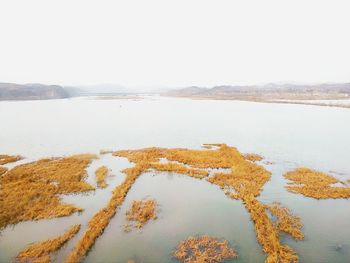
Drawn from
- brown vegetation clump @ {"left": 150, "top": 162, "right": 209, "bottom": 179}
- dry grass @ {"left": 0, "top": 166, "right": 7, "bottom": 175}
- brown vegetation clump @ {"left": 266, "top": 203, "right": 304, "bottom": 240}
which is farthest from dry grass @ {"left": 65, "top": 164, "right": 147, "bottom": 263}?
dry grass @ {"left": 0, "top": 166, "right": 7, "bottom": 175}

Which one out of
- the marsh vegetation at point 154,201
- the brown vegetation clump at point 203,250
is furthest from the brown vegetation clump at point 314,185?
the brown vegetation clump at point 203,250

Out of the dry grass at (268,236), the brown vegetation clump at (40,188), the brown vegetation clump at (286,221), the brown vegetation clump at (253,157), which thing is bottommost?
the brown vegetation clump at (253,157)

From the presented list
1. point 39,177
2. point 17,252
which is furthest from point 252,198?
point 39,177

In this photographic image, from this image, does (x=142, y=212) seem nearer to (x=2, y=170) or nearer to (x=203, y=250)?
(x=203, y=250)

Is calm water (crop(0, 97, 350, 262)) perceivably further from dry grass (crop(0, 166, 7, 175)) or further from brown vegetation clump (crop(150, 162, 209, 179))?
dry grass (crop(0, 166, 7, 175))

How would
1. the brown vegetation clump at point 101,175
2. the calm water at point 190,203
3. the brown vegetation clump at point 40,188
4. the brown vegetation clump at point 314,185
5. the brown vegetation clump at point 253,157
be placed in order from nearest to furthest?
the calm water at point 190,203 → the brown vegetation clump at point 40,188 → the brown vegetation clump at point 314,185 → the brown vegetation clump at point 101,175 → the brown vegetation clump at point 253,157

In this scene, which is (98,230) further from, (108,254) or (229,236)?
(229,236)

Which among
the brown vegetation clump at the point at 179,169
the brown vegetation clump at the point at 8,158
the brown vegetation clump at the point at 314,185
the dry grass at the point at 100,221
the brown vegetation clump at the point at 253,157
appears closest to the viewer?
the dry grass at the point at 100,221

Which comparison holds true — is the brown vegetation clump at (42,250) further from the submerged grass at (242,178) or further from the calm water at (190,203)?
the submerged grass at (242,178)
